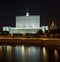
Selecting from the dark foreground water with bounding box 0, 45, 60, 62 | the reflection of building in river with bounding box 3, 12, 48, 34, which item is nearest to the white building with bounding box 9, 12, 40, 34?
the reflection of building in river with bounding box 3, 12, 48, 34

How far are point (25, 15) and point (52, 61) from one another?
187 ft

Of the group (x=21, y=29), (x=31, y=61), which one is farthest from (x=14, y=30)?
(x=31, y=61)

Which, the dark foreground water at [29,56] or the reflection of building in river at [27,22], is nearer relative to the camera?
the dark foreground water at [29,56]

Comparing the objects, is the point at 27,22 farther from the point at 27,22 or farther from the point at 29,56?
the point at 29,56

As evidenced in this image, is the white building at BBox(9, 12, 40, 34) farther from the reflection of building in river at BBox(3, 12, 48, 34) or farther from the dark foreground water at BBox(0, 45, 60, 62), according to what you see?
the dark foreground water at BBox(0, 45, 60, 62)

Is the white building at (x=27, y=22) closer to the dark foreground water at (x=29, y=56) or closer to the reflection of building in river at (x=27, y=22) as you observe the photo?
the reflection of building in river at (x=27, y=22)

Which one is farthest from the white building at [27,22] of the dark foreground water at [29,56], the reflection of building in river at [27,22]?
the dark foreground water at [29,56]

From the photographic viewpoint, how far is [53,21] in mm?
65188

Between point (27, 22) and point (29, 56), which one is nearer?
point (29, 56)

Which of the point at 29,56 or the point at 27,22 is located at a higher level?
the point at 27,22

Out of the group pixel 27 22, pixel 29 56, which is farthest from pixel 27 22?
pixel 29 56

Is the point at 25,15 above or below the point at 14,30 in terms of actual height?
above

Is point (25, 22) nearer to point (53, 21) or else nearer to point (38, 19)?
point (38, 19)

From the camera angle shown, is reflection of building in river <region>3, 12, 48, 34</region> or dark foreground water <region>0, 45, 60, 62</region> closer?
dark foreground water <region>0, 45, 60, 62</region>
